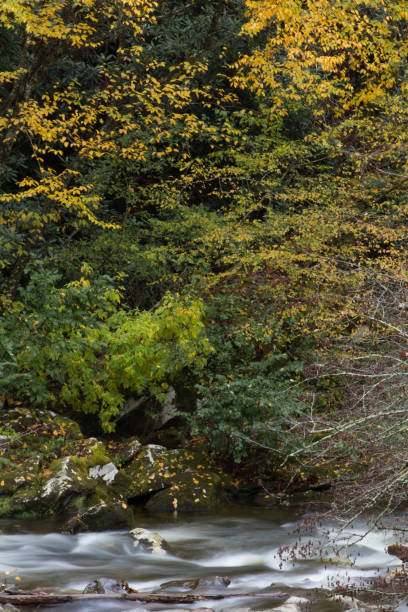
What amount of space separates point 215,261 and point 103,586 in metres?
8.12

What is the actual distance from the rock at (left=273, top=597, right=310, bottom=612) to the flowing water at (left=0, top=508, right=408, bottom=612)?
13 cm

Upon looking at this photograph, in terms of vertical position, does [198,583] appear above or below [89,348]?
below

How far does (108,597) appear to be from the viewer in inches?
216

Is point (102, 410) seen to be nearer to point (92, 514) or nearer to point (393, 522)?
point (92, 514)

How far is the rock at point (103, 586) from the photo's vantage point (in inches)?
223

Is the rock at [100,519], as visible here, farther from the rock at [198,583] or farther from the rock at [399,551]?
the rock at [399,551]

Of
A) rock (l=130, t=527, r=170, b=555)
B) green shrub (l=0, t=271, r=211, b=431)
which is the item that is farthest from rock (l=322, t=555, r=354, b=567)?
green shrub (l=0, t=271, r=211, b=431)

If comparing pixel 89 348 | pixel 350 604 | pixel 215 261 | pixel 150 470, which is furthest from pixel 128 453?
pixel 350 604

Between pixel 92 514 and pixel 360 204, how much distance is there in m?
8.51

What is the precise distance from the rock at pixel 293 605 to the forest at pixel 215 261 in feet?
4.58

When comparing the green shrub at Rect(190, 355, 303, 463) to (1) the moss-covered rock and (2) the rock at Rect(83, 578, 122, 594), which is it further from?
(2) the rock at Rect(83, 578, 122, 594)

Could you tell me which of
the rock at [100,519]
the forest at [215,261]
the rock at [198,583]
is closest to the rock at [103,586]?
the rock at [198,583]

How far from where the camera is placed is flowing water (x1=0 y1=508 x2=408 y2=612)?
6.46 m

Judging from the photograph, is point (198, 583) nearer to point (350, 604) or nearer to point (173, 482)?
point (350, 604)
